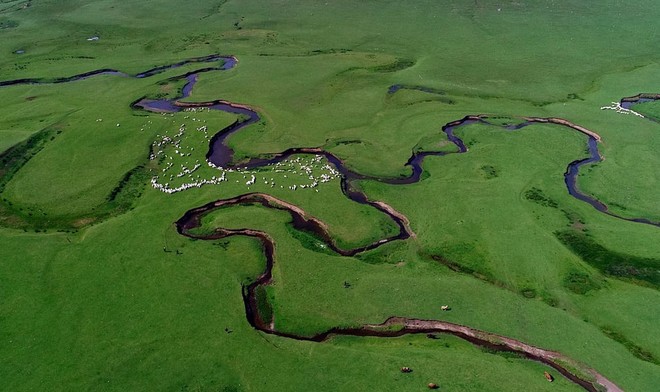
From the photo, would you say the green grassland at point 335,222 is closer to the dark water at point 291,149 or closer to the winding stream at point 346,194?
the winding stream at point 346,194

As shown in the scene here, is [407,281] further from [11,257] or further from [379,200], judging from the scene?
[11,257]

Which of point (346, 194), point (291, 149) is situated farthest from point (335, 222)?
point (291, 149)

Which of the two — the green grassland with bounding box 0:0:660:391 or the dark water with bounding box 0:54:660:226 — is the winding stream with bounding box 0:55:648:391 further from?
the green grassland with bounding box 0:0:660:391

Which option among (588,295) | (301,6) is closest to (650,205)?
(588,295)

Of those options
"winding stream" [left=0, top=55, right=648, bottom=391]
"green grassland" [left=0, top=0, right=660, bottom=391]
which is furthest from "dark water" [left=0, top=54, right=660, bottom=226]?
"green grassland" [left=0, top=0, right=660, bottom=391]

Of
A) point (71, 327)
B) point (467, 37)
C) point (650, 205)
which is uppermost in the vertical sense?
point (467, 37)

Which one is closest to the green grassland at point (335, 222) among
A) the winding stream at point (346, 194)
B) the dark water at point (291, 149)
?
the winding stream at point (346, 194)
